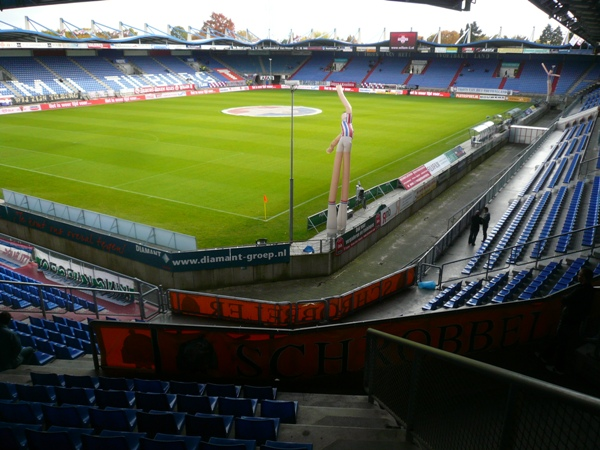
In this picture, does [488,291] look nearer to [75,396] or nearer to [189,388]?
[189,388]

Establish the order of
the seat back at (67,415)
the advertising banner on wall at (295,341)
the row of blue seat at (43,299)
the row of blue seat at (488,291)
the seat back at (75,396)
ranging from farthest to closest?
the row of blue seat at (43,299) < the row of blue seat at (488,291) < the advertising banner on wall at (295,341) < the seat back at (75,396) < the seat back at (67,415)

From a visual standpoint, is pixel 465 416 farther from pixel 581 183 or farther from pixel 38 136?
pixel 38 136

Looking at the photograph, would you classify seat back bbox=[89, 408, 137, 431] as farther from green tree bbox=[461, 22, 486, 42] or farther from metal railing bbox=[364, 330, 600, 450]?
green tree bbox=[461, 22, 486, 42]

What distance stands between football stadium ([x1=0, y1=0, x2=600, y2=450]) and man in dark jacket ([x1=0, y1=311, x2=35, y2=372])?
1.3 inches

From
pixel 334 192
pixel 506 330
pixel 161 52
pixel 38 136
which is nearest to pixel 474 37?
pixel 161 52

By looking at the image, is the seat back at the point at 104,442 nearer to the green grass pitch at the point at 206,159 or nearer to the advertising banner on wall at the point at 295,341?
the advertising banner on wall at the point at 295,341

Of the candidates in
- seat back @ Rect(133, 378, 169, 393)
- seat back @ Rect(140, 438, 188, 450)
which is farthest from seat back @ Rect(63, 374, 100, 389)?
seat back @ Rect(140, 438, 188, 450)

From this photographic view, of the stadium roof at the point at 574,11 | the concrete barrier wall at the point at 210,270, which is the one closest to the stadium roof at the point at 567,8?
the stadium roof at the point at 574,11

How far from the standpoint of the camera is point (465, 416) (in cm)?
439

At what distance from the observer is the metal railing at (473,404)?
3604mm

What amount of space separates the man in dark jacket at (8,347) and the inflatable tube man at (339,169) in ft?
41.0

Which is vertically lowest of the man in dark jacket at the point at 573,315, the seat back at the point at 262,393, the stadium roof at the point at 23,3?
the seat back at the point at 262,393

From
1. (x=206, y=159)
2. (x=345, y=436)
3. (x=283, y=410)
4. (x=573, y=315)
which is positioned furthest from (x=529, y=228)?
(x=206, y=159)

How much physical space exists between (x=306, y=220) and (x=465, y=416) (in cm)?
1756
